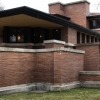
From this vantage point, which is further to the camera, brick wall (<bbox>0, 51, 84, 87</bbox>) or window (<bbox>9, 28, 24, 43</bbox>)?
window (<bbox>9, 28, 24, 43</bbox>)

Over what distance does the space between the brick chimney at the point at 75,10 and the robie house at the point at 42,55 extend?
11.9m

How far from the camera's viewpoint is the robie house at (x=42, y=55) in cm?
1388

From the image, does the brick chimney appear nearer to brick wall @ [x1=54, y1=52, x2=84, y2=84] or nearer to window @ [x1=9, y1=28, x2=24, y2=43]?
window @ [x1=9, y1=28, x2=24, y2=43]

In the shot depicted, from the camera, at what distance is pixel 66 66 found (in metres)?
15.3

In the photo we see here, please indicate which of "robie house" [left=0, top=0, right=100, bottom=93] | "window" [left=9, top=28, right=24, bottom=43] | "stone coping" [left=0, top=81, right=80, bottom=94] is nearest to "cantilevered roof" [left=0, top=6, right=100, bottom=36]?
"robie house" [left=0, top=0, right=100, bottom=93]

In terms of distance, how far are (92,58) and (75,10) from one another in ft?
59.4

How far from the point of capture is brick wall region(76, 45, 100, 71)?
19392 millimetres

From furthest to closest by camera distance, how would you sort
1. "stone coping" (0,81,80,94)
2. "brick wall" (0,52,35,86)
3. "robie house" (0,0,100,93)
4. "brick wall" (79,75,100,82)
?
"brick wall" (79,75,100,82)
"robie house" (0,0,100,93)
"stone coping" (0,81,80,94)
"brick wall" (0,52,35,86)

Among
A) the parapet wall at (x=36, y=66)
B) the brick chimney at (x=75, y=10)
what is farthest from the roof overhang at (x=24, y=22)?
the brick chimney at (x=75, y=10)

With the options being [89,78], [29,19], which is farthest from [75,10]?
[89,78]

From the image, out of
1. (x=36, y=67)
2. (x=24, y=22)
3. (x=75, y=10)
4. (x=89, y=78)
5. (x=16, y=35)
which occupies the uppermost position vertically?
(x=75, y=10)

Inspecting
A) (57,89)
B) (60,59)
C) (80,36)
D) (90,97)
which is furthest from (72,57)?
(80,36)

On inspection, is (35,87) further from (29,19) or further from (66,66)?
(29,19)

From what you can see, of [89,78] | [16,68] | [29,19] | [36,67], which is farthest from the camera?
[29,19]
